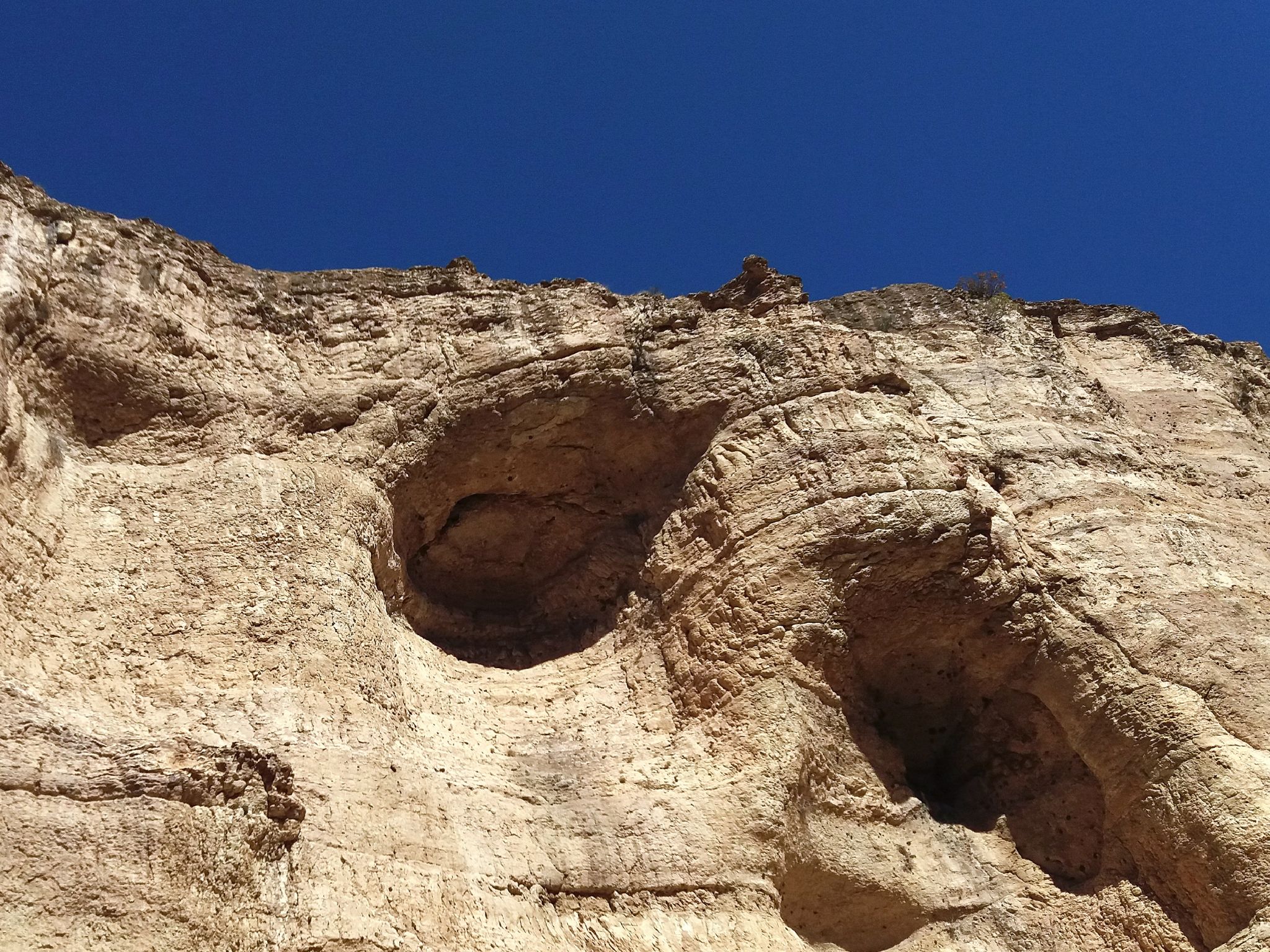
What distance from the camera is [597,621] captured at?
974 centimetres

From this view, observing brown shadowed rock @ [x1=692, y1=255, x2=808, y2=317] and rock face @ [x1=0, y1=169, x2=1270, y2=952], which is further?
brown shadowed rock @ [x1=692, y1=255, x2=808, y2=317]

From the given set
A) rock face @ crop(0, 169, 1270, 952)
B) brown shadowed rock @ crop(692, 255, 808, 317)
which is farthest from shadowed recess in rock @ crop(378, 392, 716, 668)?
brown shadowed rock @ crop(692, 255, 808, 317)

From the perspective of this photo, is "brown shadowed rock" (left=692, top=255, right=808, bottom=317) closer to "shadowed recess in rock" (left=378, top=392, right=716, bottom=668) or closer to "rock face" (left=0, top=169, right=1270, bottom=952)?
"rock face" (left=0, top=169, right=1270, bottom=952)

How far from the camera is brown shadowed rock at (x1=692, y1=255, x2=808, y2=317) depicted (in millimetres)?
10641

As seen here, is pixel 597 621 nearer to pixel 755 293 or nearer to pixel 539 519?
pixel 539 519

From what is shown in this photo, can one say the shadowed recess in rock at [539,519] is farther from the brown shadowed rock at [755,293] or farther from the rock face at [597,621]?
the brown shadowed rock at [755,293]

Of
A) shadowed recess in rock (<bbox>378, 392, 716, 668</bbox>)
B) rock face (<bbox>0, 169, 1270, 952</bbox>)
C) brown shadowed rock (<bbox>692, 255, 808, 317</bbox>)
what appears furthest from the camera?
brown shadowed rock (<bbox>692, 255, 808, 317</bbox>)

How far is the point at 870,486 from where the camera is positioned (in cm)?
891

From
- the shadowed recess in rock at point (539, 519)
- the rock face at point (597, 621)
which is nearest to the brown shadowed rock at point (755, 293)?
the rock face at point (597, 621)

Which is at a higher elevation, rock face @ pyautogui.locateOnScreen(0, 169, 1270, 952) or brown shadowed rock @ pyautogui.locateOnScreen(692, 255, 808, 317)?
brown shadowed rock @ pyautogui.locateOnScreen(692, 255, 808, 317)

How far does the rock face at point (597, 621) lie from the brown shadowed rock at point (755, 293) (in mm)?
35

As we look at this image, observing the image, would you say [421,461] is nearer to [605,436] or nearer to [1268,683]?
[605,436]

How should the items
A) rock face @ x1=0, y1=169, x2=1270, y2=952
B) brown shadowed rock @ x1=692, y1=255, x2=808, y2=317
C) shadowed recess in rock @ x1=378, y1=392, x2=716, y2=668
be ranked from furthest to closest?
brown shadowed rock @ x1=692, y1=255, x2=808, y2=317, shadowed recess in rock @ x1=378, y1=392, x2=716, y2=668, rock face @ x1=0, y1=169, x2=1270, y2=952

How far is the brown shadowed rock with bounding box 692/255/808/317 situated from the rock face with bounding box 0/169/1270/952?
0.11ft
